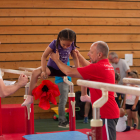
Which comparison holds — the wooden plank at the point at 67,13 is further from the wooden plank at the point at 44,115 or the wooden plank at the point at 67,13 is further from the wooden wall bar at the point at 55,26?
the wooden plank at the point at 44,115

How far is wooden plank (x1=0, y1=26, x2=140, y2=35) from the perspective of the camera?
6.30 meters

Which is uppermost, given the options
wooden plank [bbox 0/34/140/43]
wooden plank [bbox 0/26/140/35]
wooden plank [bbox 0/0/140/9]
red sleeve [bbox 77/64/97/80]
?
wooden plank [bbox 0/0/140/9]

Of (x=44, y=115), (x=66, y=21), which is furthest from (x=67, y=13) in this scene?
(x=44, y=115)

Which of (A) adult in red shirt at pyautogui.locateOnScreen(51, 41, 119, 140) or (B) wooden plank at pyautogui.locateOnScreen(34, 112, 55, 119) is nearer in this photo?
(A) adult in red shirt at pyautogui.locateOnScreen(51, 41, 119, 140)

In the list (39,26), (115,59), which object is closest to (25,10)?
(39,26)

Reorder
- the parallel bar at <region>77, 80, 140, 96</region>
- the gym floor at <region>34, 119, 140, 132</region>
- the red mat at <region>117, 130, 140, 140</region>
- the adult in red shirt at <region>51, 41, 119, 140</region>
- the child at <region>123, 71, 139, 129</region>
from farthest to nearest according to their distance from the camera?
the gym floor at <region>34, 119, 140, 132</region> → the child at <region>123, 71, 139, 129</region> → the red mat at <region>117, 130, 140, 140</region> → the adult in red shirt at <region>51, 41, 119, 140</region> → the parallel bar at <region>77, 80, 140, 96</region>

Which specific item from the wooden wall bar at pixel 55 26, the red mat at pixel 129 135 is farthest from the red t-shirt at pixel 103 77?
the wooden wall bar at pixel 55 26

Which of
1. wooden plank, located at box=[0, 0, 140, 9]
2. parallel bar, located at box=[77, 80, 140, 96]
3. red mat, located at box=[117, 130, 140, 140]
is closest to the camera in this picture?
parallel bar, located at box=[77, 80, 140, 96]

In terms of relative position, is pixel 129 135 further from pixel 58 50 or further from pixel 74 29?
pixel 74 29

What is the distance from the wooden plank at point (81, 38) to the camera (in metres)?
6.30

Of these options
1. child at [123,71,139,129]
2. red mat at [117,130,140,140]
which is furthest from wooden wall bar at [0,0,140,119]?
red mat at [117,130,140,140]

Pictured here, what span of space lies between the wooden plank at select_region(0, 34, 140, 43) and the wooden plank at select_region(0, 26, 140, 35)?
10 centimetres

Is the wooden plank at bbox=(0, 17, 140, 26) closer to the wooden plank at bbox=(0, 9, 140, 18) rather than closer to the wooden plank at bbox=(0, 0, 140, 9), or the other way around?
the wooden plank at bbox=(0, 9, 140, 18)

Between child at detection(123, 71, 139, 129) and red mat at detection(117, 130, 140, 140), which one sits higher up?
child at detection(123, 71, 139, 129)
